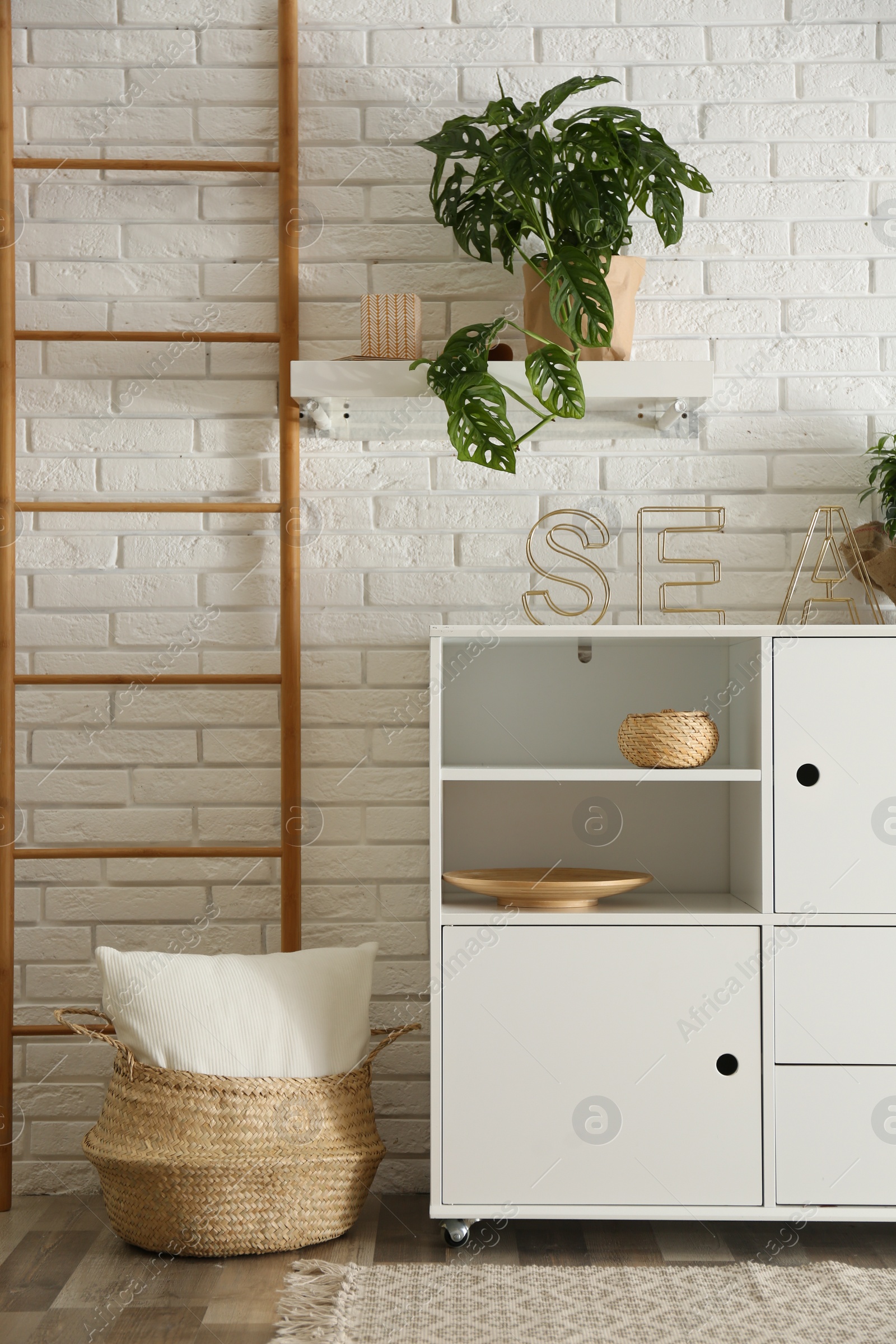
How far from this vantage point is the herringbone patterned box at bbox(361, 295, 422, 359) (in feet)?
6.54

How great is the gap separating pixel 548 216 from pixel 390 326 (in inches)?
15.7

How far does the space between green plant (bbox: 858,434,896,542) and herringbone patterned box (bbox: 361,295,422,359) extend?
0.93 metres

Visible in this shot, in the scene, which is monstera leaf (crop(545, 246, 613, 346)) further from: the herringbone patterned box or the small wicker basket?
the small wicker basket

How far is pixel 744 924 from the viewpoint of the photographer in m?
1.77

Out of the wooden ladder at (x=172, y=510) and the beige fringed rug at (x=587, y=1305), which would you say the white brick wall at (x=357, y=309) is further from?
the beige fringed rug at (x=587, y=1305)

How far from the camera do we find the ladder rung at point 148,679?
81.5 inches

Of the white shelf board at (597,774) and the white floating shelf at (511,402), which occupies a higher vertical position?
the white floating shelf at (511,402)

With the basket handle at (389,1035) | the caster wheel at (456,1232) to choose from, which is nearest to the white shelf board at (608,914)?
the basket handle at (389,1035)

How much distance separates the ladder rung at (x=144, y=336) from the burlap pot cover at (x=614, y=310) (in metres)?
0.51

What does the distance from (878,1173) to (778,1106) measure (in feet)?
0.63

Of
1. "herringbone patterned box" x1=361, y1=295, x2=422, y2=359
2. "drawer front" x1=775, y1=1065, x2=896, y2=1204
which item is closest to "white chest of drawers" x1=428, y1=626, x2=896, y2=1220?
"drawer front" x1=775, y1=1065, x2=896, y2=1204

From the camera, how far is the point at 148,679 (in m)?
2.11

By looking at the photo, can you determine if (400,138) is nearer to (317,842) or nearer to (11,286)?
(11,286)

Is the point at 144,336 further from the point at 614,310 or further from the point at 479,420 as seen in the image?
the point at 614,310
